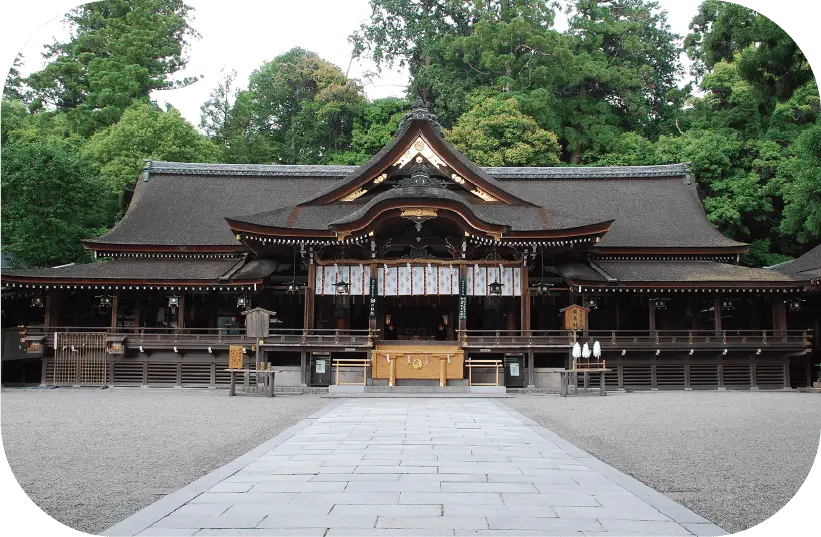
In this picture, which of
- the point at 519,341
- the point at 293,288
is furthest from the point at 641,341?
the point at 293,288

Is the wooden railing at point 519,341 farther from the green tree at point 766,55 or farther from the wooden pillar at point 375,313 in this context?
the green tree at point 766,55

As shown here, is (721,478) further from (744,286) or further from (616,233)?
(616,233)

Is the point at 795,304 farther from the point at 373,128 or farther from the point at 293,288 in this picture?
the point at 373,128

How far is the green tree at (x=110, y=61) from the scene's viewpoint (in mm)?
42250

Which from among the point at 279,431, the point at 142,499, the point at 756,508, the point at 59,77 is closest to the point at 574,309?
the point at 279,431

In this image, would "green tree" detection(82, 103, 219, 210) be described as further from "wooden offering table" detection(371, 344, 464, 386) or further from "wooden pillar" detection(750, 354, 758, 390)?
"wooden pillar" detection(750, 354, 758, 390)

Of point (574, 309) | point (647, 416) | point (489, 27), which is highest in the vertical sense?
point (489, 27)

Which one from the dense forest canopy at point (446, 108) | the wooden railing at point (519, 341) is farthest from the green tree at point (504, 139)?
the wooden railing at point (519, 341)

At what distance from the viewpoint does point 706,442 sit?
10414 mm

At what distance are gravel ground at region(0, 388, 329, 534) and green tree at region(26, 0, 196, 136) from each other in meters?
29.1

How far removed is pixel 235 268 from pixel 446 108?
26769 millimetres

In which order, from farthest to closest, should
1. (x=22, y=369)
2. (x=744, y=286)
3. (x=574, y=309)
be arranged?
(x=22, y=369)
(x=744, y=286)
(x=574, y=309)

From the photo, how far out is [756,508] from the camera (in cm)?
642

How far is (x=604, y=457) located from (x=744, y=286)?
15.7 m
